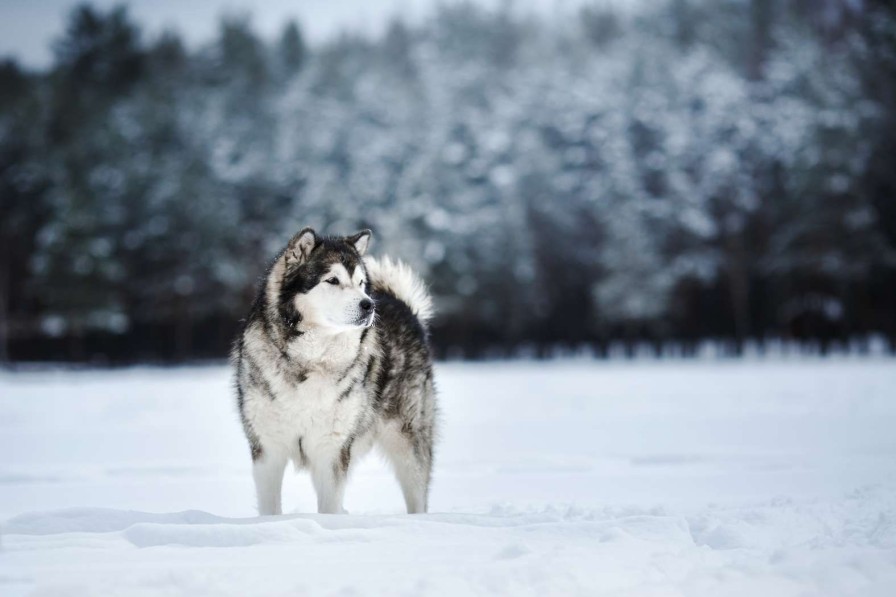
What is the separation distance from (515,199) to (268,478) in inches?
1579

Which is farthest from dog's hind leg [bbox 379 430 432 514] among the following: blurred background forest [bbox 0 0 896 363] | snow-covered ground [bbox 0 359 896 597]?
blurred background forest [bbox 0 0 896 363]

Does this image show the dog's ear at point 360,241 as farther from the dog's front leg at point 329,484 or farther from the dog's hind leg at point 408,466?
the dog's front leg at point 329,484

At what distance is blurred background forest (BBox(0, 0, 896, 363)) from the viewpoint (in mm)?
42531

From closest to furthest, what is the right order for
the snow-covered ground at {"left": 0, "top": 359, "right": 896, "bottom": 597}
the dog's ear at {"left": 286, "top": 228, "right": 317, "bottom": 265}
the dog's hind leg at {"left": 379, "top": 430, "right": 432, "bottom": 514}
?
1. the snow-covered ground at {"left": 0, "top": 359, "right": 896, "bottom": 597}
2. the dog's ear at {"left": 286, "top": 228, "right": 317, "bottom": 265}
3. the dog's hind leg at {"left": 379, "top": 430, "right": 432, "bottom": 514}

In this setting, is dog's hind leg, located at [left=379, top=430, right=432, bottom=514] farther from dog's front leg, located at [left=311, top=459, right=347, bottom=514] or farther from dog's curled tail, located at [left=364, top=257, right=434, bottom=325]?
dog's curled tail, located at [left=364, top=257, right=434, bottom=325]

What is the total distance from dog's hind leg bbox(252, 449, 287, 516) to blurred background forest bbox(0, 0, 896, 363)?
33967mm

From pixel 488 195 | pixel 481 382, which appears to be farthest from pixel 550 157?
pixel 481 382

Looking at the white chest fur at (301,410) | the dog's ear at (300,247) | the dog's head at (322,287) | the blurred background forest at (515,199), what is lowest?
the white chest fur at (301,410)

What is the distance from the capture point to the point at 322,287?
5996 millimetres

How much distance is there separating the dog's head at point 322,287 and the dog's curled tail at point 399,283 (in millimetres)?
1354

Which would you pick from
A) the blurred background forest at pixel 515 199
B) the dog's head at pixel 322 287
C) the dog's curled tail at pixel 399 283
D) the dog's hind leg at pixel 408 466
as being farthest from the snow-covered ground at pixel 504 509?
the blurred background forest at pixel 515 199

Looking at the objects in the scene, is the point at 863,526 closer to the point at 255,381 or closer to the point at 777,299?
the point at 255,381

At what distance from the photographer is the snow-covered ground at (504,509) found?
14.6 ft

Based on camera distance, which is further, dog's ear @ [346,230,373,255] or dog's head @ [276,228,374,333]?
dog's ear @ [346,230,373,255]
